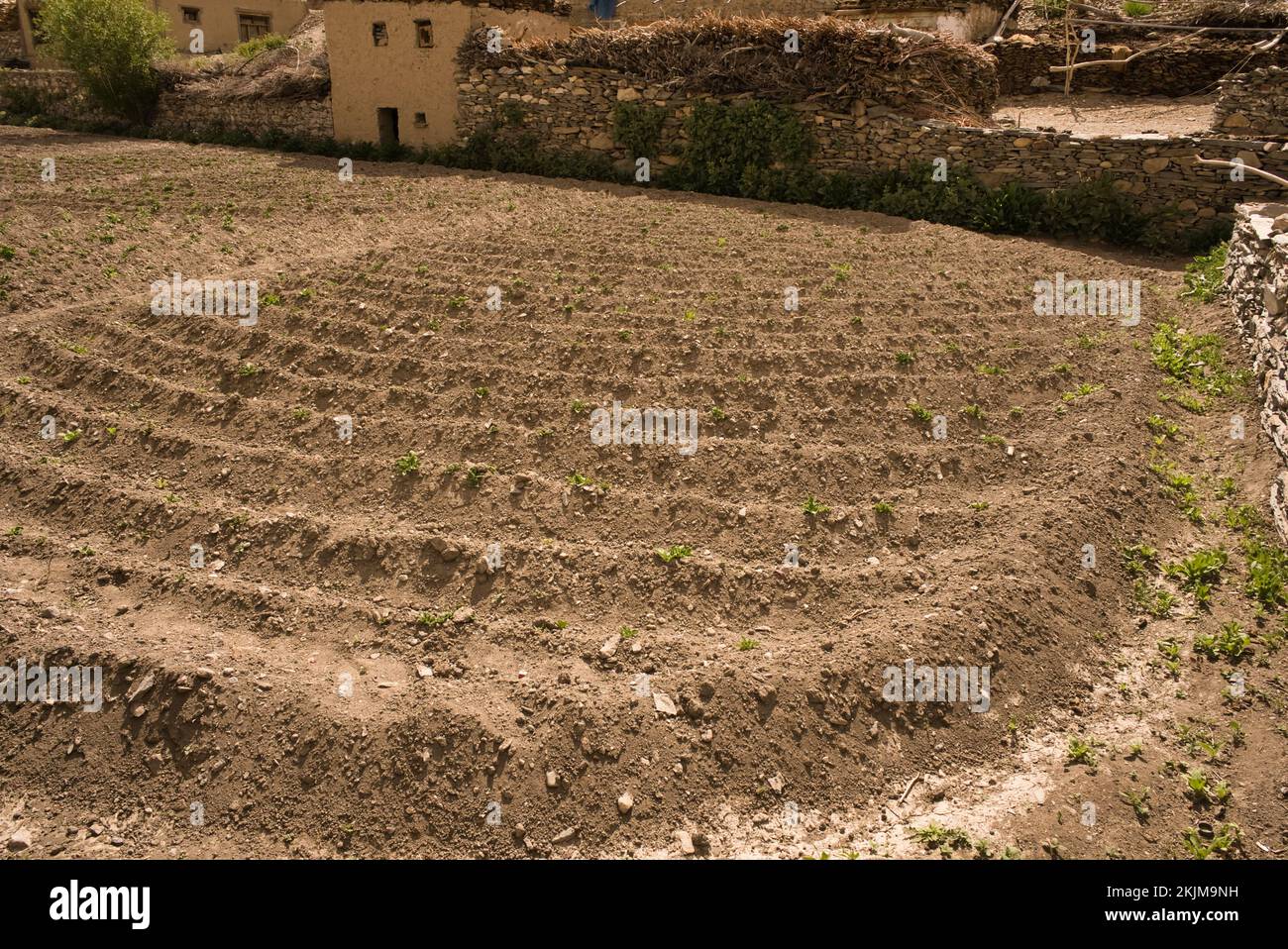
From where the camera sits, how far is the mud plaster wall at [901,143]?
11250 mm

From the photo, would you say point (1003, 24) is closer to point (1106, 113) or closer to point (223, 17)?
point (1106, 113)

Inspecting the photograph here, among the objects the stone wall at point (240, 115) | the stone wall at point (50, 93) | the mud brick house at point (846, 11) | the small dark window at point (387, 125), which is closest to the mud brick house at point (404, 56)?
the small dark window at point (387, 125)

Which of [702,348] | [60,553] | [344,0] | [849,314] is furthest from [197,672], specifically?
[344,0]

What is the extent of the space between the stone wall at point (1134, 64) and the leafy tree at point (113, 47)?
18.4 meters

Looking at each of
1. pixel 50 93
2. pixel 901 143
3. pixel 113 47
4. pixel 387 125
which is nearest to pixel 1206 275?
pixel 901 143

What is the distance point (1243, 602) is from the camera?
5992mm

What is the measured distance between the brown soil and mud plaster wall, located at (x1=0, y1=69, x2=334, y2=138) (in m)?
13.7

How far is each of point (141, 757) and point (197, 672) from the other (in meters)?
0.55

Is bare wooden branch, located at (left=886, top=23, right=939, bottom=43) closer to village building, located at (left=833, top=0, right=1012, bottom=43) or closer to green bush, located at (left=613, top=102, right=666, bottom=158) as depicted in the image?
green bush, located at (left=613, top=102, right=666, bottom=158)

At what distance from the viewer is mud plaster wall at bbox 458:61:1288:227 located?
1125 centimetres

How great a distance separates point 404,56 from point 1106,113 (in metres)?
13.5

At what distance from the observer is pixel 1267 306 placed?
787cm

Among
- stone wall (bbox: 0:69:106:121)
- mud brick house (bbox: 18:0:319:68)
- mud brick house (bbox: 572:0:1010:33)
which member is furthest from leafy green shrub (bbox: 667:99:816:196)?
mud brick house (bbox: 18:0:319:68)
